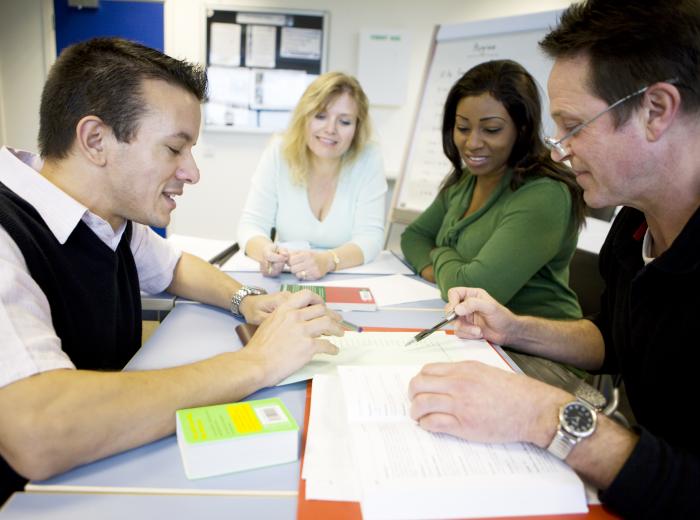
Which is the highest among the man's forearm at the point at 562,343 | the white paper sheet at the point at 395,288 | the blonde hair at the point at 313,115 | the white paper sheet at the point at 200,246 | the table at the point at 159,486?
the blonde hair at the point at 313,115

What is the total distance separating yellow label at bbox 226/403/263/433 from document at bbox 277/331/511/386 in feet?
0.53

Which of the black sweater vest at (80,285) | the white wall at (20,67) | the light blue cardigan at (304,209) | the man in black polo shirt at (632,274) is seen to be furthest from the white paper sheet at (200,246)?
the white wall at (20,67)

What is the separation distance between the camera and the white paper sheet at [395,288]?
1567mm

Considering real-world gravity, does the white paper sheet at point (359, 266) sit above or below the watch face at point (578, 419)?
below


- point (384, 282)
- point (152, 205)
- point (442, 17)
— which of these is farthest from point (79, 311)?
point (442, 17)

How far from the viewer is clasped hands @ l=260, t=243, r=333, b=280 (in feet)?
5.52

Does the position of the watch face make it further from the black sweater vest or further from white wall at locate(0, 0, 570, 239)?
white wall at locate(0, 0, 570, 239)

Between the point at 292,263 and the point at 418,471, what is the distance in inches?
43.0

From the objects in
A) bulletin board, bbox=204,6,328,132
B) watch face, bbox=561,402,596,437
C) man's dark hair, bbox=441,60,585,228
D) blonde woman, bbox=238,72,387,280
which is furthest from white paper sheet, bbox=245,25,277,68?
watch face, bbox=561,402,596,437

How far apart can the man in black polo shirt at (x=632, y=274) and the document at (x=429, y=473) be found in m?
0.03

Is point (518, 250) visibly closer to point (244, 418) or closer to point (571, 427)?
point (571, 427)

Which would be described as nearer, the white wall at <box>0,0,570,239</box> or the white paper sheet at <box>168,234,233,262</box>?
the white paper sheet at <box>168,234,233,262</box>

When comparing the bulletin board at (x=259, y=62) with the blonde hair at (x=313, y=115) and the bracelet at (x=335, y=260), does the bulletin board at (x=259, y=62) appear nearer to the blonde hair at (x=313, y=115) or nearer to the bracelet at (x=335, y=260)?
the blonde hair at (x=313, y=115)

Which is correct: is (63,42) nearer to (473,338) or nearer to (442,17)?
(442,17)
